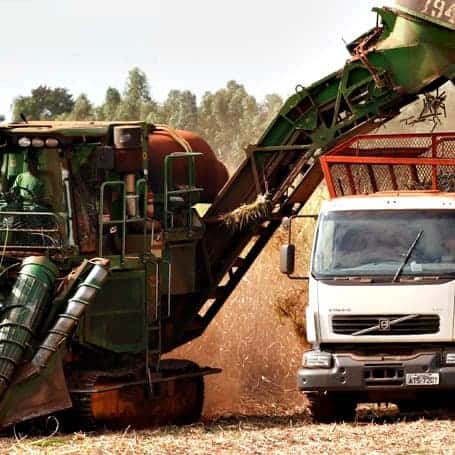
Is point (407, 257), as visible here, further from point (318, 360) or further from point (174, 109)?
point (174, 109)

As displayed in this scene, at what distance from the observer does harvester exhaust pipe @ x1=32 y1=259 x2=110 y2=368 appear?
49.5 feet

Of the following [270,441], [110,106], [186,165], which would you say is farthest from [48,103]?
[270,441]

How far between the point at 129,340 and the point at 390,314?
344 centimetres

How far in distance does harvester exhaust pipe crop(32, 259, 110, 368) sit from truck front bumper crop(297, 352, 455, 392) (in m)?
2.40

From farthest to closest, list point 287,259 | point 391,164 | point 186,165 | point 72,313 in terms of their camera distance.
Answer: point 186,165 < point 391,164 < point 287,259 < point 72,313

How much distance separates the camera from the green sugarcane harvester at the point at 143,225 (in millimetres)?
15359

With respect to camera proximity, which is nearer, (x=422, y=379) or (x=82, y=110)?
(x=422, y=379)

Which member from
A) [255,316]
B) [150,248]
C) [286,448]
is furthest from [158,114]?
[286,448]

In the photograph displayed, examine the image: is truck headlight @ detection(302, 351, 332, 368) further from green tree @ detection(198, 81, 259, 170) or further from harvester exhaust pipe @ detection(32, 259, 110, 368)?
green tree @ detection(198, 81, 259, 170)

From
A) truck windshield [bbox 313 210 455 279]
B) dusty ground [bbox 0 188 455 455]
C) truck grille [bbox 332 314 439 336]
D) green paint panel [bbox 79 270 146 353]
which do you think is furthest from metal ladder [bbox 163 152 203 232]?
truck grille [bbox 332 314 439 336]

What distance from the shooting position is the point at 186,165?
1873 cm

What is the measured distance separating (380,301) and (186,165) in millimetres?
4569

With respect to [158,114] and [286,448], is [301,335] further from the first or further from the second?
[158,114]

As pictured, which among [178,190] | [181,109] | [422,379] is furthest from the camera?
[181,109]
